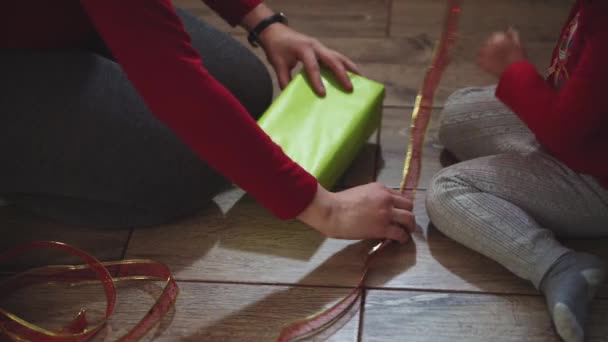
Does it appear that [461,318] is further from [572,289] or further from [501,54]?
[501,54]

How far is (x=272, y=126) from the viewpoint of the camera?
3.14ft

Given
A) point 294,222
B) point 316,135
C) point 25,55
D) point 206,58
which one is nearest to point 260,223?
point 294,222

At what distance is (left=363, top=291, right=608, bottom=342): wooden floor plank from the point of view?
82cm

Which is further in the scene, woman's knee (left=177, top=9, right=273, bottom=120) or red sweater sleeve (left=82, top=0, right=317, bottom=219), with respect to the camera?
woman's knee (left=177, top=9, right=273, bottom=120)

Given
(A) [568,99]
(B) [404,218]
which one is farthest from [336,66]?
(A) [568,99]

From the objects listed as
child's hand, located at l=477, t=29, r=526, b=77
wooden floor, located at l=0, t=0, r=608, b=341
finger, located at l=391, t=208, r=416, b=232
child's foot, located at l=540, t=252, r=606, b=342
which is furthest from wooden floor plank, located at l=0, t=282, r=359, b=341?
child's hand, located at l=477, t=29, r=526, b=77

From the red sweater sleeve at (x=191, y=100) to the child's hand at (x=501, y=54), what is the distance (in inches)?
12.9

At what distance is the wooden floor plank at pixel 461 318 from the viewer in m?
0.82

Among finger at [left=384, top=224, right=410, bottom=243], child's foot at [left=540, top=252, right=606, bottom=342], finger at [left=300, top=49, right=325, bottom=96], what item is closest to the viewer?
child's foot at [left=540, top=252, right=606, bottom=342]

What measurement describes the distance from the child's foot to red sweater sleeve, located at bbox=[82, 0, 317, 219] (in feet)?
1.05

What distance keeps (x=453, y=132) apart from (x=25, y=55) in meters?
0.64

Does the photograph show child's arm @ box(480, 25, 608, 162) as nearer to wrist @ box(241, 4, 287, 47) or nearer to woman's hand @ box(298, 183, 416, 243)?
woman's hand @ box(298, 183, 416, 243)

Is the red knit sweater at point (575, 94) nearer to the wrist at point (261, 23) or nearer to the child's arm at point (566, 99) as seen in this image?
the child's arm at point (566, 99)

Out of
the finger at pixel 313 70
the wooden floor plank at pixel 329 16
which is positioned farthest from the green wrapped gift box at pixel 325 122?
the wooden floor plank at pixel 329 16
